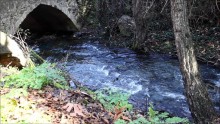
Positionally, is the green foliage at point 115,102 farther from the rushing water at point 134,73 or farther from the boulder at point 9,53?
the rushing water at point 134,73

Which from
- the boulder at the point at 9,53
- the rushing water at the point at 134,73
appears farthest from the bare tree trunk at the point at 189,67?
the boulder at the point at 9,53

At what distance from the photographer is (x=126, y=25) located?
1048 centimetres

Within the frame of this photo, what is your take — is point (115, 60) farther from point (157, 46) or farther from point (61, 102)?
point (61, 102)

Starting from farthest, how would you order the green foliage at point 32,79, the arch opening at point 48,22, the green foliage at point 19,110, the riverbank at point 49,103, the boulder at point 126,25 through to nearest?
1. the arch opening at point 48,22
2. the boulder at point 126,25
3. the green foliage at point 32,79
4. the riverbank at point 49,103
5. the green foliage at point 19,110

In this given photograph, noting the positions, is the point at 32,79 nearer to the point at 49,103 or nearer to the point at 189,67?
the point at 49,103

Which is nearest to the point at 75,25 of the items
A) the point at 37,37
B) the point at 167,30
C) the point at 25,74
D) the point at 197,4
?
the point at 37,37

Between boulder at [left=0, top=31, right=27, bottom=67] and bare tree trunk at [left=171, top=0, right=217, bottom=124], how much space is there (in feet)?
7.13

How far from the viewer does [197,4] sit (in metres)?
9.41

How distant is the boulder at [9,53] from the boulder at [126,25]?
598 centimetres

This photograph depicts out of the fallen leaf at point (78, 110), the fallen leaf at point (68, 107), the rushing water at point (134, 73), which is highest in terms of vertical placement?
the fallen leaf at point (68, 107)

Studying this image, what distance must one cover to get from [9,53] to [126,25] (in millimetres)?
6397

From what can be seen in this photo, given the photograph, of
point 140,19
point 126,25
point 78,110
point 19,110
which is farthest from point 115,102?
point 126,25

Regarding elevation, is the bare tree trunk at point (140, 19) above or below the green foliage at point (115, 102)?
above

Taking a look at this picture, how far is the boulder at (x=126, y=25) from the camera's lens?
10.3m
